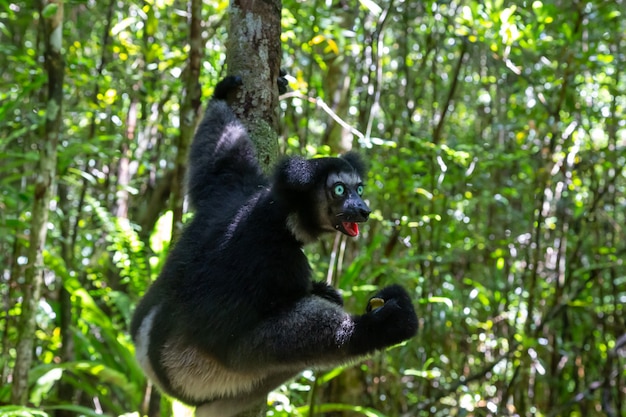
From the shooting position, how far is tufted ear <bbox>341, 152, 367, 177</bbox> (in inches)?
118

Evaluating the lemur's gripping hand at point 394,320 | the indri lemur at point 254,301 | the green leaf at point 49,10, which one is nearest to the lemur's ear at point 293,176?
the indri lemur at point 254,301

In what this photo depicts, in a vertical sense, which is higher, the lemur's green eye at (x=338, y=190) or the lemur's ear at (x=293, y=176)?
the lemur's ear at (x=293, y=176)

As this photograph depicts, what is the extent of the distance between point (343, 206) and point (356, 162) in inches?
17.3

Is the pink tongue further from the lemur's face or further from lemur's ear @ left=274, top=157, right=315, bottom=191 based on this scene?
lemur's ear @ left=274, top=157, right=315, bottom=191

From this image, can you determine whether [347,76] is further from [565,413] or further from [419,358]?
[565,413]

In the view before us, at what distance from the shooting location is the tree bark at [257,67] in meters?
2.81

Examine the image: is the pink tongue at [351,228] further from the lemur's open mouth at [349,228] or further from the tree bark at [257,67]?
the tree bark at [257,67]

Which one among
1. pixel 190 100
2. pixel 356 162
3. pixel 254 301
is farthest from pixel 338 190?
pixel 190 100

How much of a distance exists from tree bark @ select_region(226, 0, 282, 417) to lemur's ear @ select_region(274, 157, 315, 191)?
23cm

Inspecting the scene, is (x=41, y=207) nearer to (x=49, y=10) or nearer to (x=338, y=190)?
(x=49, y=10)

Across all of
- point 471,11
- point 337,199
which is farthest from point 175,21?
point 337,199

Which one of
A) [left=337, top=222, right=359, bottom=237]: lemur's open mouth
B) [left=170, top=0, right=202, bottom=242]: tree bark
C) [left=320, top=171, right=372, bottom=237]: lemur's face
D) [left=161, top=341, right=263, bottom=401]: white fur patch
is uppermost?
[left=170, top=0, right=202, bottom=242]: tree bark

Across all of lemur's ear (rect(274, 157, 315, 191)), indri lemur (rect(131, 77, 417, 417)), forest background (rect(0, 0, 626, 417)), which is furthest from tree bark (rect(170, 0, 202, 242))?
lemur's ear (rect(274, 157, 315, 191))

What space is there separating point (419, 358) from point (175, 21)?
4.07 metres
